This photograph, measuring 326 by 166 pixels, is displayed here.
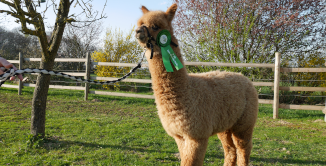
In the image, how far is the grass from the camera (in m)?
3.41

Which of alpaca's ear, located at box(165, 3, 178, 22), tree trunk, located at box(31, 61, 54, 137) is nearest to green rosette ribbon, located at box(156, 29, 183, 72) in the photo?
alpaca's ear, located at box(165, 3, 178, 22)

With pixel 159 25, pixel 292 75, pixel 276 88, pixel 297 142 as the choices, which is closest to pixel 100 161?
pixel 159 25

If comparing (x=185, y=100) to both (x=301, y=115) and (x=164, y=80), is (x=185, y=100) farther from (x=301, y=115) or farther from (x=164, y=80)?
(x=301, y=115)

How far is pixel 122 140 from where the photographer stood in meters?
4.27

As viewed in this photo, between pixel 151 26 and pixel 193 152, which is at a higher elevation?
pixel 151 26

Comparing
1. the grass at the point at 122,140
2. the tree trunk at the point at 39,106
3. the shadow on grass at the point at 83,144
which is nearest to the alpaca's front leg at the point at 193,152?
the grass at the point at 122,140

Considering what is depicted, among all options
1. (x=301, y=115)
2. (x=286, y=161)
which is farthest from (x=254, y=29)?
(x=286, y=161)

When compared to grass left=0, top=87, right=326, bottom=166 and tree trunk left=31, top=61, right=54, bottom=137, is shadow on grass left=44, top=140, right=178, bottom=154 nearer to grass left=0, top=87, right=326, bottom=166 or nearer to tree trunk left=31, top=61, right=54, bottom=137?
grass left=0, top=87, right=326, bottom=166

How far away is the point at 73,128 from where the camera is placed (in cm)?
486

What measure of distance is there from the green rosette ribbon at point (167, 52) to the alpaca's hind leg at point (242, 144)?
4.47 feet

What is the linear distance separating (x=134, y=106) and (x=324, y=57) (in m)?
7.75

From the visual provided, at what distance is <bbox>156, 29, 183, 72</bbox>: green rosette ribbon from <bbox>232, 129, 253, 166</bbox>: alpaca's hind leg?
136cm

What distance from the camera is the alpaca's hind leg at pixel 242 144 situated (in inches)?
110

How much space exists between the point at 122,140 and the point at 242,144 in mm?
2392
